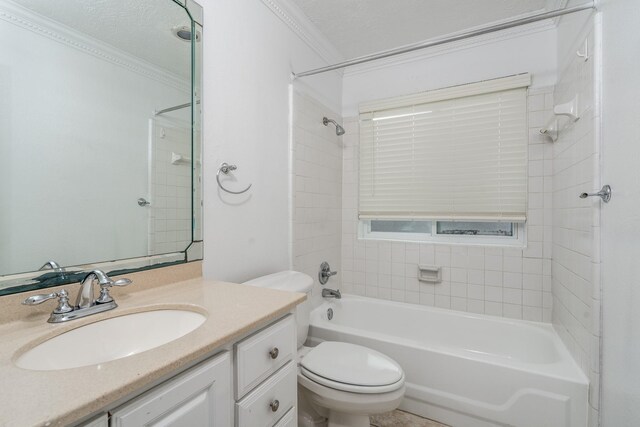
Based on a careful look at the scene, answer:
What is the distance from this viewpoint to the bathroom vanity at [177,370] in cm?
47

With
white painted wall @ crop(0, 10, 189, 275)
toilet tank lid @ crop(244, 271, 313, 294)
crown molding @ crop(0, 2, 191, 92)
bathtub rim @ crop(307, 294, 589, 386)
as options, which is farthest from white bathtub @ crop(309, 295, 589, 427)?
crown molding @ crop(0, 2, 191, 92)

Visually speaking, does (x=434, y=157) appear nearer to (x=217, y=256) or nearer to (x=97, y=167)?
(x=217, y=256)

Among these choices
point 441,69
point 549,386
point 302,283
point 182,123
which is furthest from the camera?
point 441,69

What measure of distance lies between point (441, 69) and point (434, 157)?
2.24ft

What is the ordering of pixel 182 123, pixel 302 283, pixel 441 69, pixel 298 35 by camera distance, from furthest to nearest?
pixel 441 69
pixel 298 35
pixel 302 283
pixel 182 123

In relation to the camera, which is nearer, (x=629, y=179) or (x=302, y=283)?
(x=629, y=179)

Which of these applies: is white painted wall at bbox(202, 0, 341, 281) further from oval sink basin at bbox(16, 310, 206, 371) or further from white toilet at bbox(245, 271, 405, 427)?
oval sink basin at bbox(16, 310, 206, 371)

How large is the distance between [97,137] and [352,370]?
1.38m

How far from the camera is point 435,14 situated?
6.31 feet

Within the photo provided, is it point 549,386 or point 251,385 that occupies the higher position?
point 251,385

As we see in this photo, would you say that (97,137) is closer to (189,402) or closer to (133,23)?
(133,23)

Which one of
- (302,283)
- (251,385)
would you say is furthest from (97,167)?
(302,283)

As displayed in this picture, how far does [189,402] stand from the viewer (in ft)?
2.06

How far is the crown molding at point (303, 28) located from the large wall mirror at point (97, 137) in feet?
2.15
